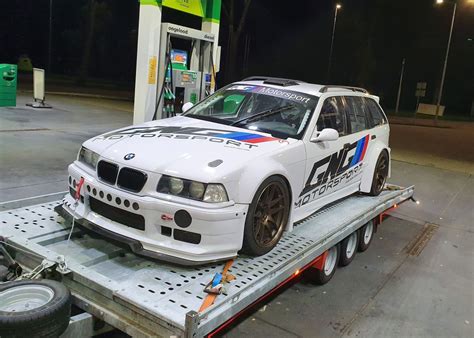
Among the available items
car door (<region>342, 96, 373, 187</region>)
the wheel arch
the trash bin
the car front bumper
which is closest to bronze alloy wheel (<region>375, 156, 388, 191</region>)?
car door (<region>342, 96, 373, 187</region>)

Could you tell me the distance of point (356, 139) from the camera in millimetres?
5668

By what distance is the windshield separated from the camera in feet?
15.6

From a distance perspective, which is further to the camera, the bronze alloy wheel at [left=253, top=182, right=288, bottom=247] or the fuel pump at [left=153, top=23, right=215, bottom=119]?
the fuel pump at [left=153, top=23, right=215, bottom=119]

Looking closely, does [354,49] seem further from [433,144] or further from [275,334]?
[275,334]

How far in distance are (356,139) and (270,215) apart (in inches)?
84.0

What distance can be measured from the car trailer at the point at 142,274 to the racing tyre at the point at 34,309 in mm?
243

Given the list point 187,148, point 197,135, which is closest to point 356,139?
point 197,135

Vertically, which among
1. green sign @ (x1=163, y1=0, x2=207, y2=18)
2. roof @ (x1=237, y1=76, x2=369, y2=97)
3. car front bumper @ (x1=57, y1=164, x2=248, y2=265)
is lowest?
car front bumper @ (x1=57, y1=164, x2=248, y2=265)

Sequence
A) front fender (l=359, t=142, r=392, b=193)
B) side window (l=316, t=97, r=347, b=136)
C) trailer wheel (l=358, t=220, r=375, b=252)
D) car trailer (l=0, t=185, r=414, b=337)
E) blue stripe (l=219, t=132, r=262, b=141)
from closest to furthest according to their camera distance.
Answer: car trailer (l=0, t=185, r=414, b=337)
blue stripe (l=219, t=132, r=262, b=141)
side window (l=316, t=97, r=347, b=136)
trailer wheel (l=358, t=220, r=375, b=252)
front fender (l=359, t=142, r=392, b=193)

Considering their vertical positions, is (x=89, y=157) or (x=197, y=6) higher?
(x=197, y=6)

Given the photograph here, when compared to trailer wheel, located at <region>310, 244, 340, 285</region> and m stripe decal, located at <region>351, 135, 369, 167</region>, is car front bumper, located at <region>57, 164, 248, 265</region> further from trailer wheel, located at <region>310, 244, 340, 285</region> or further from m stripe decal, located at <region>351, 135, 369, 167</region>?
m stripe decal, located at <region>351, 135, 369, 167</region>

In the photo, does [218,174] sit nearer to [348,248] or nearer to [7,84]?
[348,248]

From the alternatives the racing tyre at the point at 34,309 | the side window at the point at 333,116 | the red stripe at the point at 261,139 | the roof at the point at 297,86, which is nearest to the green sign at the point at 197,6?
the roof at the point at 297,86

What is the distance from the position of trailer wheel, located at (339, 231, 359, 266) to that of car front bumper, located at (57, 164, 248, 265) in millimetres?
2001
